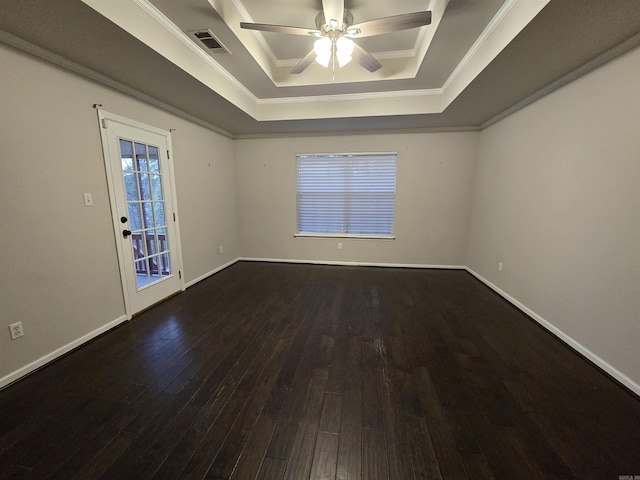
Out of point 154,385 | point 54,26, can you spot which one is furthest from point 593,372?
point 54,26

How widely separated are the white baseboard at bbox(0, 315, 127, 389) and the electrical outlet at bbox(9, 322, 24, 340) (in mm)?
255

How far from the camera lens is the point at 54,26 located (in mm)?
1665

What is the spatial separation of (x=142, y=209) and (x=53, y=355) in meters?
1.57

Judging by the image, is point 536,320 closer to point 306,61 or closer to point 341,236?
point 341,236

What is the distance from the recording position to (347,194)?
4691 millimetres

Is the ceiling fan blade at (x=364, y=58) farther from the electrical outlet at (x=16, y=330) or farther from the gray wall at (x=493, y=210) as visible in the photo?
the electrical outlet at (x=16, y=330)

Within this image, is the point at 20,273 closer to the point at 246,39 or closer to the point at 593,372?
the point at 246,39

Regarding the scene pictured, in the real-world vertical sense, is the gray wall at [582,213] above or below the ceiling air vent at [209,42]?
below

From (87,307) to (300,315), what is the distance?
6.67 ft

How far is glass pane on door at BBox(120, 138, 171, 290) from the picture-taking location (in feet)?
9.05

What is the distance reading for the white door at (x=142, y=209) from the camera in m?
2.56

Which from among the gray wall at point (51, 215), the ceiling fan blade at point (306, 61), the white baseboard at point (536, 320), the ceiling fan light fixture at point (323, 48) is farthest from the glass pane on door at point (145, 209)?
the ceiling fan light fixture at point (323, 48)

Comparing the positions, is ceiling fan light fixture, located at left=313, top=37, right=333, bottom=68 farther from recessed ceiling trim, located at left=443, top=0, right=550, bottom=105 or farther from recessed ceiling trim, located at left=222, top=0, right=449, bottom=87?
recessed ceiling trim, located at left=443, top=0, right=550, bottom=105

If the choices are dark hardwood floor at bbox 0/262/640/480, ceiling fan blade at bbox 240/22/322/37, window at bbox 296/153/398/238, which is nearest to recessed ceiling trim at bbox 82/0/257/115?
ceiling fan blade at bbox 240/22/322/37
